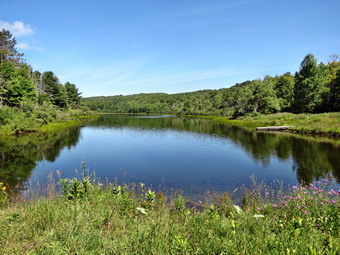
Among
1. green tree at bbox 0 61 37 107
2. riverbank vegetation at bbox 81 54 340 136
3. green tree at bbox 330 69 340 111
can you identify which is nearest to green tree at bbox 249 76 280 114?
riverbank vegetation at bbox 81 54 340 136

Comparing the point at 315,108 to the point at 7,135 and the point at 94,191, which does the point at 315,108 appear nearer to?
the point at 94,191

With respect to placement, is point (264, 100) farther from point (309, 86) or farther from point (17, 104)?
point (17, 104)

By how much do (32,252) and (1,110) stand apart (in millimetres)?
35648

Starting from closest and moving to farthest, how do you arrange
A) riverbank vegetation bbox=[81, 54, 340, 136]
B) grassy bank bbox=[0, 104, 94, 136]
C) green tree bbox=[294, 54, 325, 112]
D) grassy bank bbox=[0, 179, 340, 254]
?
1. grassy bank bbox=[0, 179, 340, 254]
2. grassy bank bbox=[0, 104, 94, 136]
3. riverbank vegetation bbox=[81, 54, 340, 136]
4. green tree bbox=[294, 54, 325, 112]

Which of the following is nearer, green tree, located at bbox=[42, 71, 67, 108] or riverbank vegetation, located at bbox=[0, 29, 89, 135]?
riverbank vegetation, located at bbox=[0, 29, 89, 135]

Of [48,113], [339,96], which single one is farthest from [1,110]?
[339,96]

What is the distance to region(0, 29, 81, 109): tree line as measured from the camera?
140ft

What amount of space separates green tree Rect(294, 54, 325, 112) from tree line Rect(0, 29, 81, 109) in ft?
218

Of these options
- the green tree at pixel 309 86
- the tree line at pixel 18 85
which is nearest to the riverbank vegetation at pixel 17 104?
the tree line at pixel 18 85

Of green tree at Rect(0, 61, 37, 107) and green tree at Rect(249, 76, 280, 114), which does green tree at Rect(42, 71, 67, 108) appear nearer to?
green tree at Rect(0, 61, 37, 107)

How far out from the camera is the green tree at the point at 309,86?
54344 mm

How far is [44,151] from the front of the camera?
22.8 metres

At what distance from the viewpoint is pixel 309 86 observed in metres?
54.5

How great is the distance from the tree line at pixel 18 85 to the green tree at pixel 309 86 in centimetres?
6650
